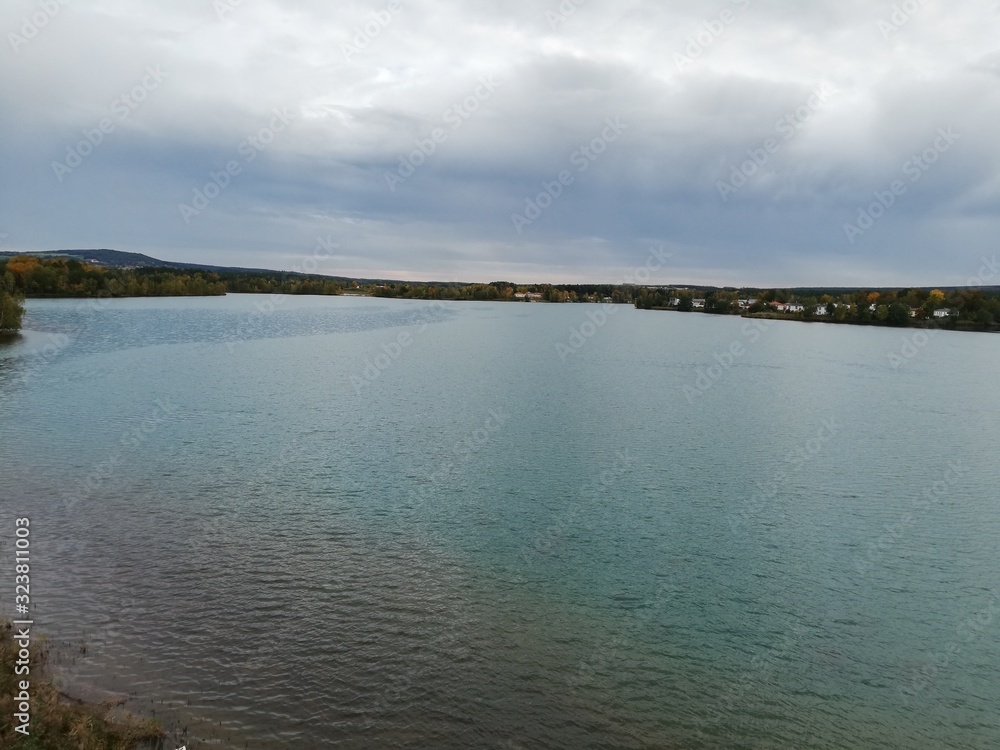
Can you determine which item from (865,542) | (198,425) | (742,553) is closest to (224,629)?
(742,553)

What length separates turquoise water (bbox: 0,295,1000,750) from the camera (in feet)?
35.5

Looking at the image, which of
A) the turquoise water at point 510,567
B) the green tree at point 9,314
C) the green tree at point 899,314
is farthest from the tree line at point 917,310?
the green tree at point 9,314

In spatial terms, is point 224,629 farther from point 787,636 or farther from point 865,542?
point 865,542

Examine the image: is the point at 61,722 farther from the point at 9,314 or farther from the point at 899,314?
the point at 899,314

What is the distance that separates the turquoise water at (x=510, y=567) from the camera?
426 inches

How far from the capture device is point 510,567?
16.4 meters

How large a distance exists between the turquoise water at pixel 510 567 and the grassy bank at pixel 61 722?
0.53 m

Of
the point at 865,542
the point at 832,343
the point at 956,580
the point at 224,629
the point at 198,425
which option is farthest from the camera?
the point at 832,343

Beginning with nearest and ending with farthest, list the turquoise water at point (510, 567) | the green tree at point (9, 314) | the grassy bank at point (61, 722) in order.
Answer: the grassy bank at point (61, 722), the turquoise water at point (510, 567), the green tree at point (9, 314)

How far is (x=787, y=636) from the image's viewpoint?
13797 millimetres

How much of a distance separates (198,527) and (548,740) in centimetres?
1234

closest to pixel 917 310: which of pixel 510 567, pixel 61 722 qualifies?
pixel 510 567

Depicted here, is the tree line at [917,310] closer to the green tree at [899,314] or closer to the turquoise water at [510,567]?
the green tree at [899,314]

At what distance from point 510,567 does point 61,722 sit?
9987 mm
